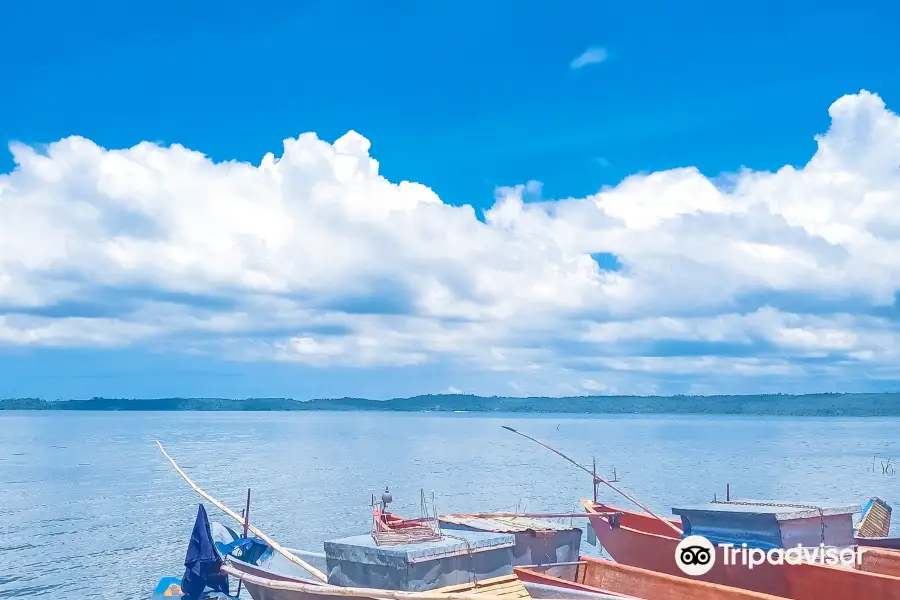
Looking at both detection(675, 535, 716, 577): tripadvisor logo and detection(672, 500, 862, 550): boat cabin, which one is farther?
detection(675, 535, 716, 577): tripadvisor logo

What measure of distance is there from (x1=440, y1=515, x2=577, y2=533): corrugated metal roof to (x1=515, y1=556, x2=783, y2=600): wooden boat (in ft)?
10.5

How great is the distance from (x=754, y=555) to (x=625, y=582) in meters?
3.27

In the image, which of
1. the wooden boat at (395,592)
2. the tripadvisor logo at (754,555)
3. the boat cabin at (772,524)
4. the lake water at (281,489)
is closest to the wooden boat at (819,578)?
the tripadvisor logo at (754,555)

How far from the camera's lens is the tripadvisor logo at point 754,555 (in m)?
17.8

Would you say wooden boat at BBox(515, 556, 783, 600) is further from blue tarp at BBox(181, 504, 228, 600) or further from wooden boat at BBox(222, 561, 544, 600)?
A: blue tarp at BBox(181, 504, 228, 600)

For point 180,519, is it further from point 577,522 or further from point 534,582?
point 534,582

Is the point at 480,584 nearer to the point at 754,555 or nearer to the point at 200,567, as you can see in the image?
the point at 754,555

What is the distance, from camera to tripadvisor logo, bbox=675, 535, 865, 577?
58.4 feet

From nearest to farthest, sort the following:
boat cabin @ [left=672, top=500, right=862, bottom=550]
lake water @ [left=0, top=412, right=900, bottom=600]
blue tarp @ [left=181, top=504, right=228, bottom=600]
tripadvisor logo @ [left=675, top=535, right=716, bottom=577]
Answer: boat cabin @ [left=672, top=500, right=862, bottom=550] → tripadvisor logo @ [left=675, top=535, right=716, bottom=577] → blue tarp @ [left=181, top=504, right=228, bottom=600] → lake water @ [left=0, top=412, right=900, bottom=600]

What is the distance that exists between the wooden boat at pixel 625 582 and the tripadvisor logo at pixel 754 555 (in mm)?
2229

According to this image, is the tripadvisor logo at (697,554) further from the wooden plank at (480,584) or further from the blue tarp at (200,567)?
the blue tarp at (200,567)

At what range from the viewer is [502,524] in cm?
2239

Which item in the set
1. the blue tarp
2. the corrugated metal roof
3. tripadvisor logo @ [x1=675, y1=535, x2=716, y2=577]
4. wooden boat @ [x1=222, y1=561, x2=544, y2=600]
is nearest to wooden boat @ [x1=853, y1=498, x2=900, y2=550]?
tripadvisor logo @ [x1=675, y1=535, x2=716, y2=577]

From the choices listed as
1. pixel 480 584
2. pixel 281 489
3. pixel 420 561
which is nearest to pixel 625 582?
pixel 480 584
